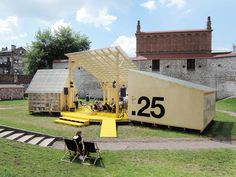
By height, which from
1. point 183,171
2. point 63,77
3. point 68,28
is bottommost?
point 183,171

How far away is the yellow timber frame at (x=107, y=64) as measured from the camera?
20.2 m

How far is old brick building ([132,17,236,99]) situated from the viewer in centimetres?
3434

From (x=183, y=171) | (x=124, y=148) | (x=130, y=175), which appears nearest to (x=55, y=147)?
(x=124, y=148)

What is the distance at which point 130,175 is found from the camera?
367 inches

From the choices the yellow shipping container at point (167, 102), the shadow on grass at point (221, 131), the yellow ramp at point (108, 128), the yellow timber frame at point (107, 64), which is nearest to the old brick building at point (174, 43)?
the yellow timber frame at point (107, 64)

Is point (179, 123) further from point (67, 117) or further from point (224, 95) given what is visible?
point (224, 95)

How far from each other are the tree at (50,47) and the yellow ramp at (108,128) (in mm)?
35661

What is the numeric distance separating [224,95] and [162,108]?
63.6 ft

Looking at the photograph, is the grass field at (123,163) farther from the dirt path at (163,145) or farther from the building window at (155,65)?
the building window at (155,65)

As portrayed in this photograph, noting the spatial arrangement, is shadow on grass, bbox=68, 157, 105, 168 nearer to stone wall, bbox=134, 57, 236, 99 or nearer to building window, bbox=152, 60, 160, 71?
stone wall, bbox=134, 57, 236, 99

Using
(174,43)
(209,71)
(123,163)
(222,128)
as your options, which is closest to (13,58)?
(174,43)

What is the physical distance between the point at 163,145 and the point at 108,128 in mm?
4268

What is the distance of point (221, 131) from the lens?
17.5m

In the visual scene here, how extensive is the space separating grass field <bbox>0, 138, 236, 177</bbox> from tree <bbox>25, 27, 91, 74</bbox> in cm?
4143
